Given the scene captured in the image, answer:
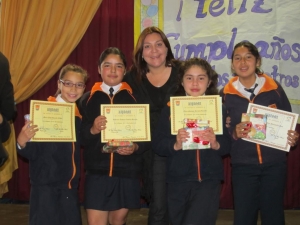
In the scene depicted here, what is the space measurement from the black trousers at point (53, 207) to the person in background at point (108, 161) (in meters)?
0.14

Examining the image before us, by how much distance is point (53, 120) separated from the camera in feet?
10.5

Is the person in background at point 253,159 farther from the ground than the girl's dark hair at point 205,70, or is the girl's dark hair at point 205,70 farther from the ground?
the girl's dark hair at point 205,70

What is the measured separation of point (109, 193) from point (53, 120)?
0.68 metres

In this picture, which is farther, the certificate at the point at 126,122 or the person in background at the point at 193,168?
the certificate at the point at 126,122

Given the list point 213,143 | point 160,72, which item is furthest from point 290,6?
point 213,143

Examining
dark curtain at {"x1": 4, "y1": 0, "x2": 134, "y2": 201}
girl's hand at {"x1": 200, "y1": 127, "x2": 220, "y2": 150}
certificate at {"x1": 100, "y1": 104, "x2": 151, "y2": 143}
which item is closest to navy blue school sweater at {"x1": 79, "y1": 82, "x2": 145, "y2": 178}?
certificate at {"x1": 100, "y1": 104, "x2": 151, "y2": 143}

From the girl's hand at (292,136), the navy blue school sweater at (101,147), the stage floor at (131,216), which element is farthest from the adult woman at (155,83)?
the stage floor at (131,216)

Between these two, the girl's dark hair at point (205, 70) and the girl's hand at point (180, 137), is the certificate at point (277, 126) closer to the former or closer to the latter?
the girl's dark hair at point (205, 70)

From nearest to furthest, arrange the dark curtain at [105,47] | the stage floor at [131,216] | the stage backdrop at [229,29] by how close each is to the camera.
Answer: the stage floor at [131,216], the stage backdrop at [229,29], the dark curtain at [105,47]

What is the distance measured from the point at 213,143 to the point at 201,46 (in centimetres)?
245

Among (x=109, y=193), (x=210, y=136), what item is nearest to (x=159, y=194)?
(x=109, y=193)

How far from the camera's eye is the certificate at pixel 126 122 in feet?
10.5

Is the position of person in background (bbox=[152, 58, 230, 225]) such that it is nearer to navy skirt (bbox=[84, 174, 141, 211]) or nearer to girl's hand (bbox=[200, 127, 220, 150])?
girl's hand (bbox=[200, 127, 220, 150])

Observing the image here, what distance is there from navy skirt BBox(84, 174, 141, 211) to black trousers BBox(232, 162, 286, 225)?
2.73 feet
